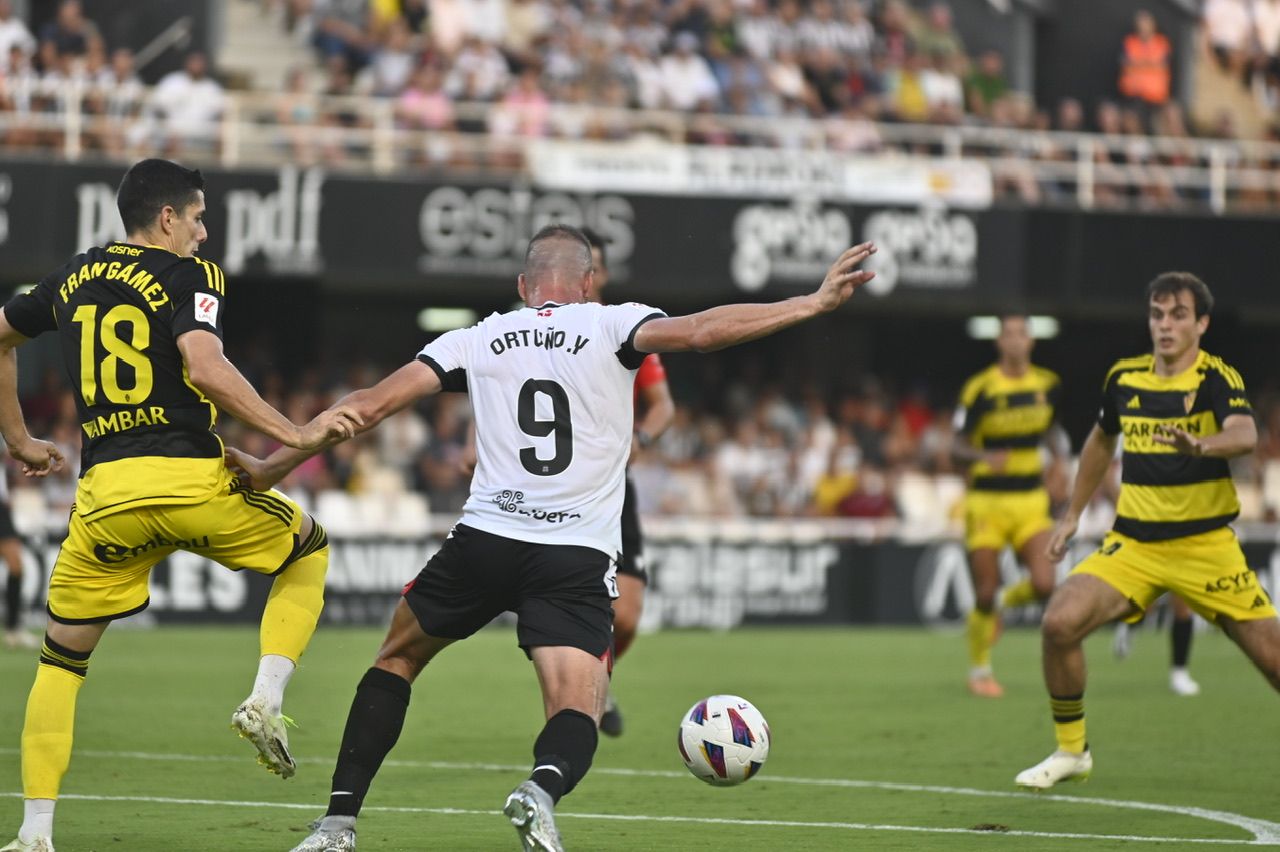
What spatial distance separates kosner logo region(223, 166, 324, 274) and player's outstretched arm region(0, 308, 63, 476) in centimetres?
1457

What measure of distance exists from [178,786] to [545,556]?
9.74ft

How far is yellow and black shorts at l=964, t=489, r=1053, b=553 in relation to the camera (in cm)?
1382

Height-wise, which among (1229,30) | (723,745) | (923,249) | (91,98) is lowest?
(723,745)

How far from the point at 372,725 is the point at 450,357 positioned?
50.7 inches

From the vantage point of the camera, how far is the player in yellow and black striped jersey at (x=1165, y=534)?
8.62 meters

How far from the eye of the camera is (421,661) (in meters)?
6.78

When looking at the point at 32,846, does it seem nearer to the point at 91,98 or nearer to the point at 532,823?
the point at 532,823

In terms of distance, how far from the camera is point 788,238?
23.3m

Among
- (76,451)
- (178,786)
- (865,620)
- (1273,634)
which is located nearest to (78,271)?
(178,786)

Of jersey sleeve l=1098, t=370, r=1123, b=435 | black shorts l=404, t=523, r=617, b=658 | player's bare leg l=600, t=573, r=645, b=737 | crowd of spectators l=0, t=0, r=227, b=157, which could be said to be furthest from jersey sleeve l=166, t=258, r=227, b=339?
crowd of spectators l=0, t=0, r=227, b=157

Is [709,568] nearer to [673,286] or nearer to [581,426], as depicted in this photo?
[673,286]

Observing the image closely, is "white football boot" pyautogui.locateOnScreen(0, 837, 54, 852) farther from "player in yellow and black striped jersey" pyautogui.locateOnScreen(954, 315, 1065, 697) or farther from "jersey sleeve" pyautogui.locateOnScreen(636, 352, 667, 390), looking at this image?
"player in yellow and black striped jersey" pyautogui.locateOnScreen(954, 315, 1065, 697)

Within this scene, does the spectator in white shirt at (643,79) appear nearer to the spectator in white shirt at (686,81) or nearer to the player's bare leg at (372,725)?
the spectator in white shirt at (686,81)

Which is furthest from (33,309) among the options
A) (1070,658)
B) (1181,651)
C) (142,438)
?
(1181,651)
